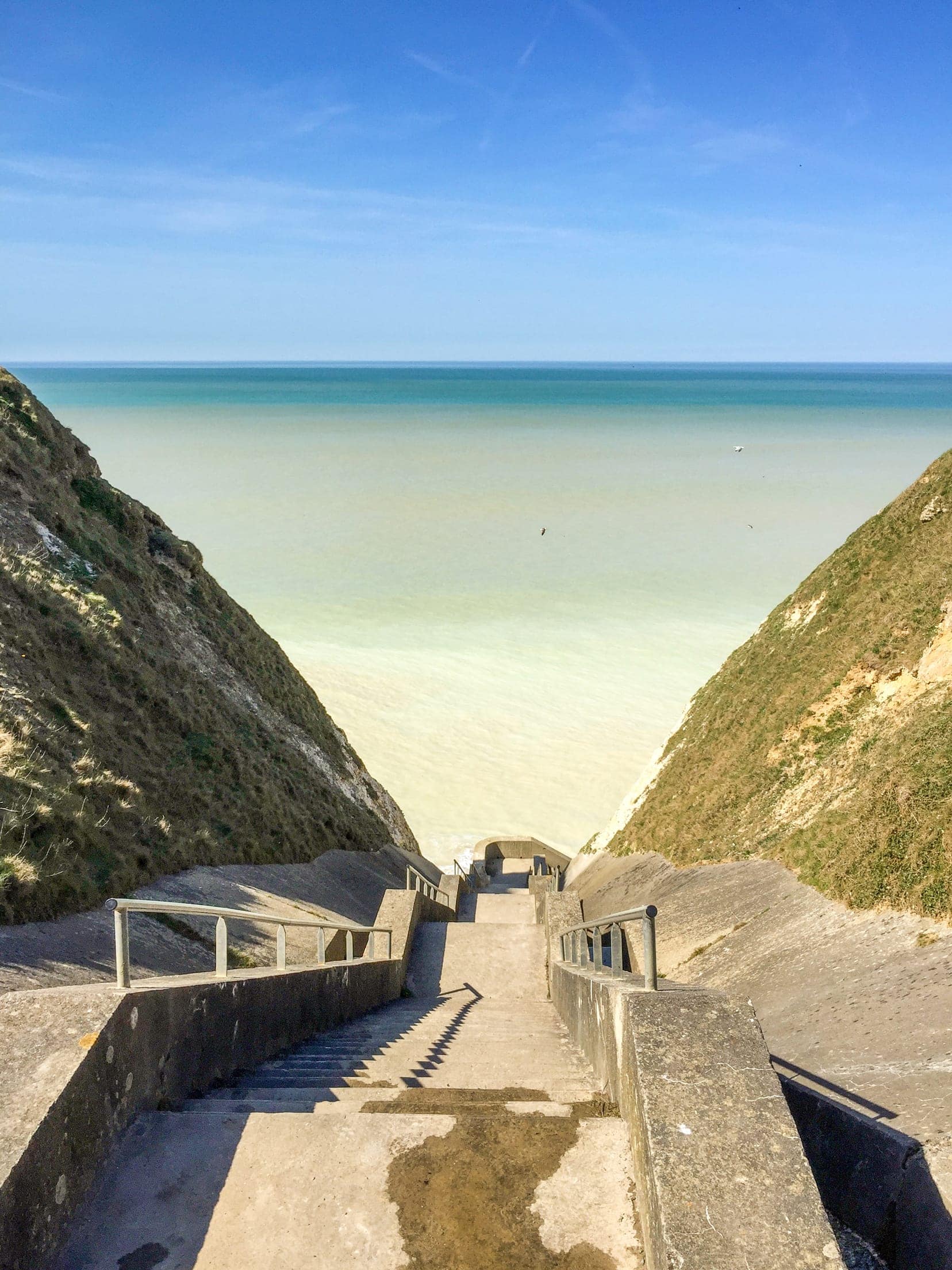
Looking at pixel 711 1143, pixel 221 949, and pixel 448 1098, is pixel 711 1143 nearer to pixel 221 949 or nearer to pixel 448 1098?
pixel 448 1098

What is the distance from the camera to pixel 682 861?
15.7 m

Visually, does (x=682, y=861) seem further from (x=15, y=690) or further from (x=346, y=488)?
(x=346, y=488)

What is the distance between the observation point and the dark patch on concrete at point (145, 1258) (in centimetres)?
358

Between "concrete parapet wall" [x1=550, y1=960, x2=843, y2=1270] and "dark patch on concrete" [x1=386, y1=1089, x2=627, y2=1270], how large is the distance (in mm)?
343

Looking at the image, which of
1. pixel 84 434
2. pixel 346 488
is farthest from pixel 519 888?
pixel 84 434

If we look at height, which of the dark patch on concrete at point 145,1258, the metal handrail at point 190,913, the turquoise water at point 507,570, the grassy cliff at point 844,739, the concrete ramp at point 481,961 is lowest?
the concrete ramp at point 481,961

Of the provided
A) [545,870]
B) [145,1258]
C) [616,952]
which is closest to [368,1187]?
[145,1258]

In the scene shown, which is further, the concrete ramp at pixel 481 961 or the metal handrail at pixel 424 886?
the metal handrail at pixel 424 886

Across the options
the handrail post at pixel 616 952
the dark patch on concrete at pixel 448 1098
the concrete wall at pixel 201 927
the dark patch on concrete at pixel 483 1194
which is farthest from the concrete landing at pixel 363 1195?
the handrail post at pixel 616 952

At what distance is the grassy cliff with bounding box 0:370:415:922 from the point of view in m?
11.3

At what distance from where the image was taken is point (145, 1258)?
3.62 metres

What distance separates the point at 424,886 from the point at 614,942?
11568mm

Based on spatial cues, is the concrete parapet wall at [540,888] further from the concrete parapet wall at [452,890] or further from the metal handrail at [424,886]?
→ the metal handrail at [424,886]

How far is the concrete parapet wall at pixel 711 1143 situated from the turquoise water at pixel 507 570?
22965 mm
